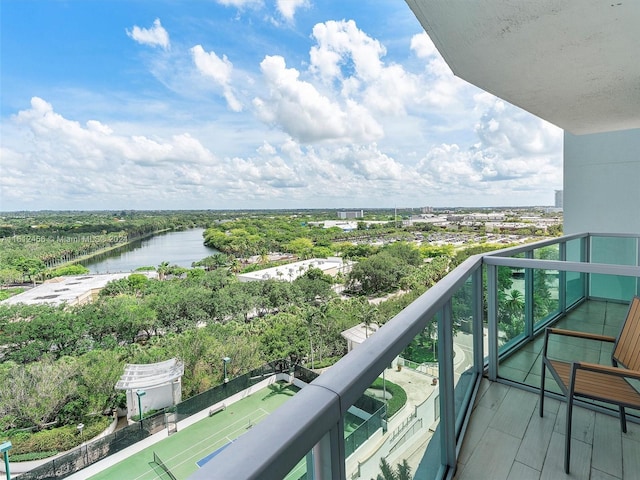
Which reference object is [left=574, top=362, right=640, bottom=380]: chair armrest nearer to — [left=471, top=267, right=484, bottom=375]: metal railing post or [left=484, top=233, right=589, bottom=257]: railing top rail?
[left=471, top=267, right=484, bottom=375]: metal railing post

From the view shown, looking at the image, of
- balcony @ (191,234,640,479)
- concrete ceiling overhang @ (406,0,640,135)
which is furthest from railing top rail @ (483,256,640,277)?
concrete ceiling overhang @ (406,0,640,135)

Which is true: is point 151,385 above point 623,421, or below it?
below

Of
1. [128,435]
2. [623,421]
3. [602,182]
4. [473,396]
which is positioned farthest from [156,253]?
[623,421]

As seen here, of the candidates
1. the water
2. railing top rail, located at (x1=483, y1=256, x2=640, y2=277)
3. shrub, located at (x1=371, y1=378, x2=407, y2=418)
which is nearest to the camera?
shrub, located at (x1=371, y1=378, x2=407, y2=418)

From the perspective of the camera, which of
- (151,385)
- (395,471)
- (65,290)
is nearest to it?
(395,471)

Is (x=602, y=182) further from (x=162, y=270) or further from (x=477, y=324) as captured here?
(x=162, y=270)

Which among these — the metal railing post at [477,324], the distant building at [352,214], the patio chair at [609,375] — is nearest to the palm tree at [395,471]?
the patio chair at [609,375]
